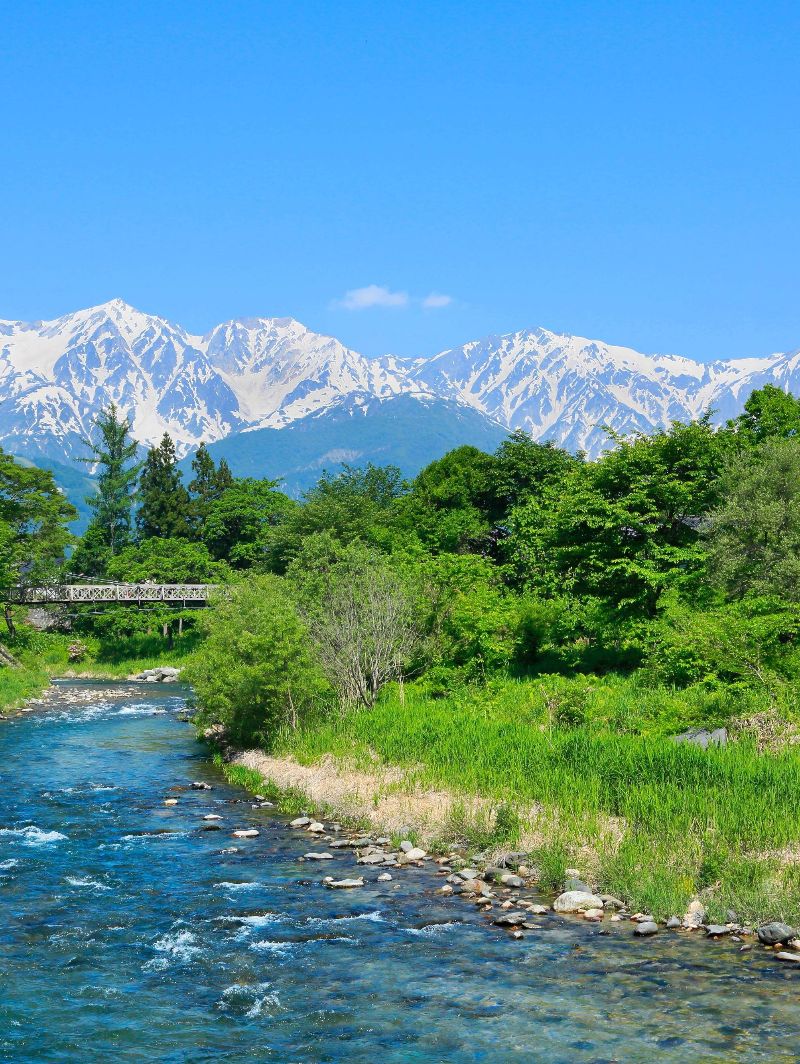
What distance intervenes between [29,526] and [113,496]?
1883cm

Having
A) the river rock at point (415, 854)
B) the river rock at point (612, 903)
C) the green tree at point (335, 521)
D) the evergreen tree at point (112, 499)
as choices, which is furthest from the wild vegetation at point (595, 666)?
the evergreen tree at point (112, 499)

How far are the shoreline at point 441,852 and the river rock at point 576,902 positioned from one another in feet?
0.06

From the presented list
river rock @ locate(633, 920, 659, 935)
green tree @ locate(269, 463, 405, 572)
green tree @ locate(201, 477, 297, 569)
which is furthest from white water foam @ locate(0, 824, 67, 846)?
green tree @ locate(201, 477, 297, 569)

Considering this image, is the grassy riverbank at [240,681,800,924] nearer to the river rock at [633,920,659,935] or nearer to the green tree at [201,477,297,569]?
the river rock at [633,920,659,935]

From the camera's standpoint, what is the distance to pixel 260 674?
33094mm

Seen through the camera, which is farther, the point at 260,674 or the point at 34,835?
the point at 260,674

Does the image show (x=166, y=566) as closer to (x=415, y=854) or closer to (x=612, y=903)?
(x=415, y=854)

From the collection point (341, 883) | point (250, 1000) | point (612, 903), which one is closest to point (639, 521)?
point (612, 903)

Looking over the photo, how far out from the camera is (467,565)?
4712 centimetres

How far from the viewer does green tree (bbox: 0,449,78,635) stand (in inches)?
2833

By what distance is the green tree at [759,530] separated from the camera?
3466 centimetres

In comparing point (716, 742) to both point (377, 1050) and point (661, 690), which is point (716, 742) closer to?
point (661, 690)

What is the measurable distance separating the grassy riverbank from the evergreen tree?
73.8m

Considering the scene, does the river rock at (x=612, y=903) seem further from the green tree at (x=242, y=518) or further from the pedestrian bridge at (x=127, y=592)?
the green tree at (x=242, y=518)
